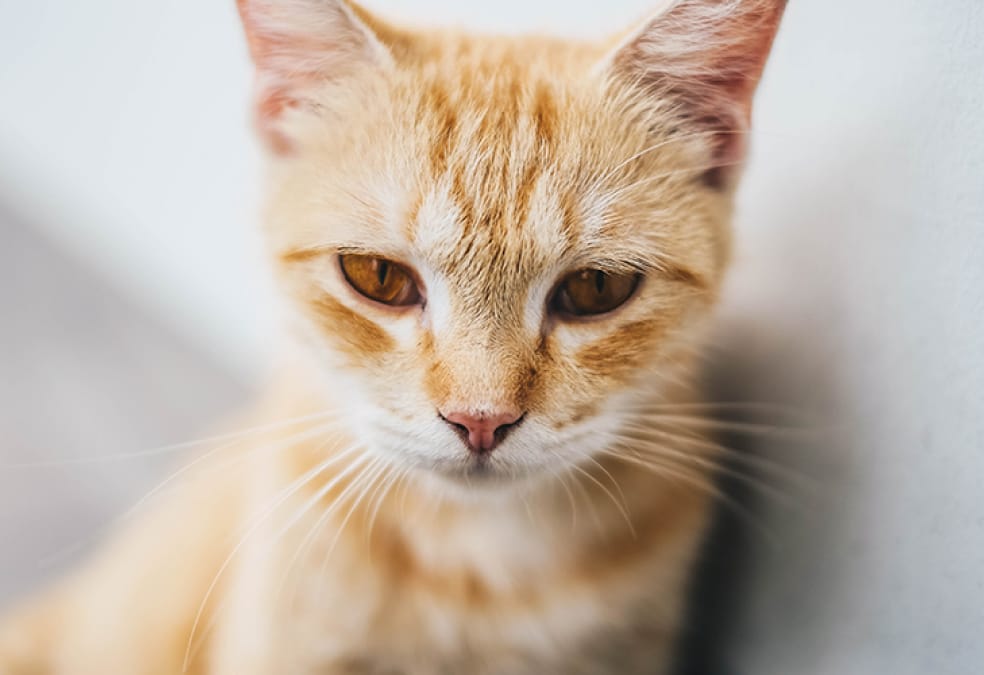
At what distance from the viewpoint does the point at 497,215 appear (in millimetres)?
664

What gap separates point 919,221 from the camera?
27.3 inches

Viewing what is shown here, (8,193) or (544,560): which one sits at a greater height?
(8,193)

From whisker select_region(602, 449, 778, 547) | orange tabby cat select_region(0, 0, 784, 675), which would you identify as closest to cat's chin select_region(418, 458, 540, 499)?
orange tabby cat select_region(0, 0, 784, 675)

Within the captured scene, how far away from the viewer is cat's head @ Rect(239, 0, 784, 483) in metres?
0.67

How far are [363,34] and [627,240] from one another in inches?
12.4

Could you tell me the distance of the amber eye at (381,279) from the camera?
707mm

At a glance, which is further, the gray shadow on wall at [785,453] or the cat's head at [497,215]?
the gray shadow on wall at [785,453]

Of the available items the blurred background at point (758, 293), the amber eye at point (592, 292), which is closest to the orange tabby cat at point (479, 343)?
the amber eye at point (592, 292)

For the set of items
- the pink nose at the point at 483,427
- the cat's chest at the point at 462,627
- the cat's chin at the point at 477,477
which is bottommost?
the cat's chest at the point at 462,627

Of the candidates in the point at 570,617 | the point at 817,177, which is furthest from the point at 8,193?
the point at 817,177

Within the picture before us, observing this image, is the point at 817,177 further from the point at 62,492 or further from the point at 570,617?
the point at 62,492

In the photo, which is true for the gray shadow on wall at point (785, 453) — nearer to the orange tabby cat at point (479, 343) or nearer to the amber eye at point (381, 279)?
the orange tabby cat at point (479, 343)

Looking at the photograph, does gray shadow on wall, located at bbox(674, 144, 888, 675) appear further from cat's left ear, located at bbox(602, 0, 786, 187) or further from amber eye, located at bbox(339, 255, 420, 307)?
amber eye, located at bbox(339, 255, 420, 307)

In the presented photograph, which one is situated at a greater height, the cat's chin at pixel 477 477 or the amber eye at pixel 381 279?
the amber eye at pixel 381 279
